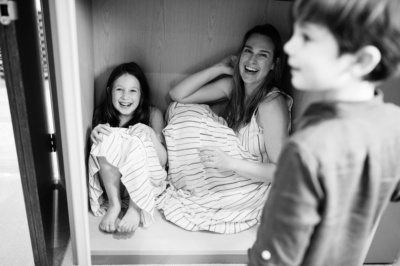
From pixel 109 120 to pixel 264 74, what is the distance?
21.1 inches

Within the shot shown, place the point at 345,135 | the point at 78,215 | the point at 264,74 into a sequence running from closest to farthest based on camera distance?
→ the point at 345,135, the point at 78,215, the point at 264,74

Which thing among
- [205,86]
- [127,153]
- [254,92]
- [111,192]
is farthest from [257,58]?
[111,192]

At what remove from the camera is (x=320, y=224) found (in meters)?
0.52

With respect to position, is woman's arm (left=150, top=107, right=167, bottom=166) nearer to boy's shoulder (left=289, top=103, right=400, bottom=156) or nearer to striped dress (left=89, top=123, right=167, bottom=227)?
striped dress (left=89, top=123, right=167, bottom=227)

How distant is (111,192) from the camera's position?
115 centimetres

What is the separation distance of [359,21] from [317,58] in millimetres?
67

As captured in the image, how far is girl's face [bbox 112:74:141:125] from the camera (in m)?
1.17

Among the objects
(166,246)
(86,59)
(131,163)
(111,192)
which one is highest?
(86,59)

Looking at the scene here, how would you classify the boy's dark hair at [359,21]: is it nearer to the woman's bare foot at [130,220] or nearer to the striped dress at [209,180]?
the striped dress at [209,180]

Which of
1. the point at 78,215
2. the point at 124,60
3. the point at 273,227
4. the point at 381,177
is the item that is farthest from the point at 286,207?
the point at 124,60

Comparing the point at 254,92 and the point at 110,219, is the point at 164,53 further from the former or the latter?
the point at 110,219

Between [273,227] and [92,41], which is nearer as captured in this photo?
[273,227]

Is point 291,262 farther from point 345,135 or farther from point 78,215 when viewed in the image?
point 78,215

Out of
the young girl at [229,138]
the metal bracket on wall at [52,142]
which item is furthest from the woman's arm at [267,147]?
the metal bracket on wall at [52,142]
